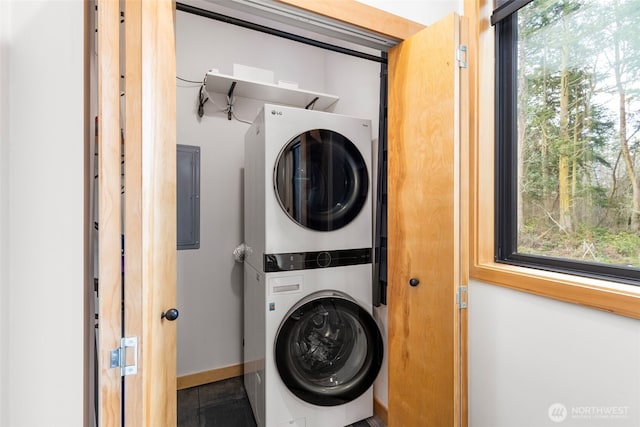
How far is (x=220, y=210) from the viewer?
6.91 ft

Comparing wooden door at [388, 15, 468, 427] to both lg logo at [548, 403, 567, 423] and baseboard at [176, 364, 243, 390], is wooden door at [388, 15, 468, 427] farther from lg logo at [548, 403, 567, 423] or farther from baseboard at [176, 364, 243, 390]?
baseboard at [176, 364, 243, 390]

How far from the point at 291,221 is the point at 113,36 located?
102cm

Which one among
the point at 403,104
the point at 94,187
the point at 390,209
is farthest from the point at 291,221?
the point at 94,187

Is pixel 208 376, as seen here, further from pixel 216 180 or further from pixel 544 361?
pixel 544 361

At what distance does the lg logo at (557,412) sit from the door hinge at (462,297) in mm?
404

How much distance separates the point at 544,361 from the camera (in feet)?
3.36

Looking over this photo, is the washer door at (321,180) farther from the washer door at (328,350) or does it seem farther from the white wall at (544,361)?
the white wall at (544,361)

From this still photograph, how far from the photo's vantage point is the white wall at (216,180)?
2.01 m

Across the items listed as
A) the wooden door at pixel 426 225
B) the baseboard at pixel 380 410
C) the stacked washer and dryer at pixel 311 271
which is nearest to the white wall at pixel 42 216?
the stacked washer and dryer at pixel 311 271

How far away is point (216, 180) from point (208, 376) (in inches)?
55.3

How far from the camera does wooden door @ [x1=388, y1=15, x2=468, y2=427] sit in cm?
113

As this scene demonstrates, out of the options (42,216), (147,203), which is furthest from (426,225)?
(42,216)

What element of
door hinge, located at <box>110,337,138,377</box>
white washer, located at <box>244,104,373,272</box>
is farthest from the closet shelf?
door hinge, located at <box>110,337,138,377</box>

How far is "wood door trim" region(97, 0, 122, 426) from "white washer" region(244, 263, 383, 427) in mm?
863
